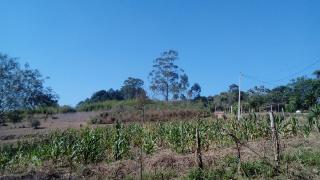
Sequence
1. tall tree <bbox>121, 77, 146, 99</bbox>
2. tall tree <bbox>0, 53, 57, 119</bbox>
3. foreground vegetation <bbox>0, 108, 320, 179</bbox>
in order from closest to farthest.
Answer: foreground vegetation <bbox>0, 108, 320, 179</bbox> < tall tree <bbox>0, 53, 57, 119</bbox> < tall tree <bbox>121, 77, 146, 99</bbox>

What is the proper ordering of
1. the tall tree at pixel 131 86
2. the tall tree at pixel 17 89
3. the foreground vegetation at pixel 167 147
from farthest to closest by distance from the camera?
1. the tall tree at pixel 131 86
2. the tall tree at pixel 17 89
3. the foreground vegetation at pixel 167 147

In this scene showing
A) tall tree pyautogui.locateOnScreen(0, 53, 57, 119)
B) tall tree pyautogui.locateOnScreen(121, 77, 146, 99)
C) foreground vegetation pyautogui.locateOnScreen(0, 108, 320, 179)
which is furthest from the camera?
tall tree pyautogui.locateOnScreen(121, 77, 146, 99)

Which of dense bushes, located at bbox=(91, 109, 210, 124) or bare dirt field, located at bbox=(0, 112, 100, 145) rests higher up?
dense bushes, located at bbox=(91, 109, 210, 124)

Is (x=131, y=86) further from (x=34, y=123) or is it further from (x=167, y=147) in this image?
(x=167, y=147)

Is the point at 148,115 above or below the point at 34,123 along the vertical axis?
above

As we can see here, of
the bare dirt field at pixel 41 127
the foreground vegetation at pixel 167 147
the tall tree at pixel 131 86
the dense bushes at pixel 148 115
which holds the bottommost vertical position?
the foreground vegetation at pixel 167 147

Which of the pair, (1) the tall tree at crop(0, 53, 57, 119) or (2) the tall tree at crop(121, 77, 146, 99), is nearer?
(1) the tall tree at crop(0, 53, 57, 119)

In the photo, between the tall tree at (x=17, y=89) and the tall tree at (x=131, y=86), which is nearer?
the tall tree at (x=17, y=89)

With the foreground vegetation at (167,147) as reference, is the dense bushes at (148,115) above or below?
above

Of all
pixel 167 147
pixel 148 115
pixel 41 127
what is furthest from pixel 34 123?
pixel 167 147

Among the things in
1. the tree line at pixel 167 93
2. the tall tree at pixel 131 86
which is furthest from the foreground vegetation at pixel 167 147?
the tall tree at pixel 131 86

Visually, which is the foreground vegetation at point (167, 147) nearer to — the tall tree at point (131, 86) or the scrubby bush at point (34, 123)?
the scrubby bush at point (34, 123)

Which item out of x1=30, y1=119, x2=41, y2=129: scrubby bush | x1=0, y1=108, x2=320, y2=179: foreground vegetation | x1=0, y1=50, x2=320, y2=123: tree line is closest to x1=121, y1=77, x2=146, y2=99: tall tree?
x1=0, y1=50, x2=320, y2=123: tree line

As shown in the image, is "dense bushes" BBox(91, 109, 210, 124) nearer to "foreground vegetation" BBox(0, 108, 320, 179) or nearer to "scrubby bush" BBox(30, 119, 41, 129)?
"scrubby bush" BBox(30, 119, 41, 129)
